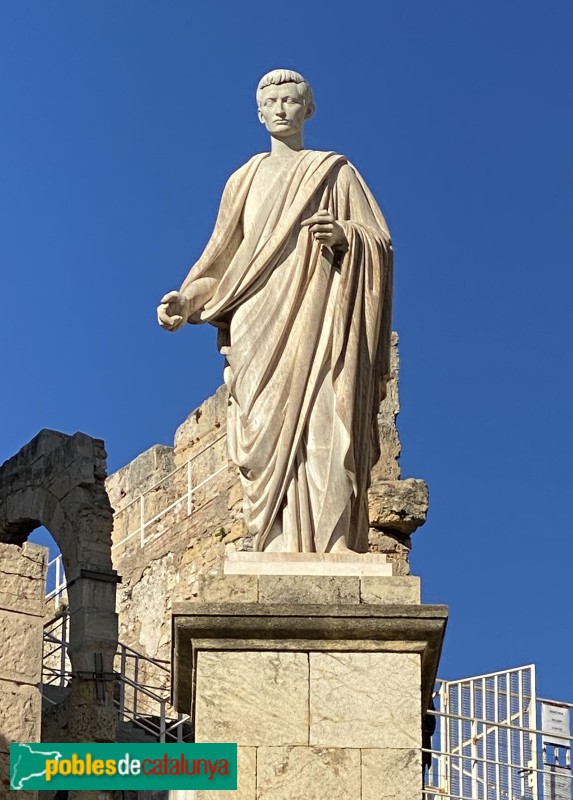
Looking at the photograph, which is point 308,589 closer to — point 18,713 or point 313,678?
point 313,678

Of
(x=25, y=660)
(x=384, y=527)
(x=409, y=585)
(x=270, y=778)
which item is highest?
(x=384, y=527)

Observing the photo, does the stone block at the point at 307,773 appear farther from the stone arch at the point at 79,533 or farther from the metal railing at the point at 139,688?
the stone arch at the point at 79,533

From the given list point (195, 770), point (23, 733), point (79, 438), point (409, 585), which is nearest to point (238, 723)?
point (195, 770)

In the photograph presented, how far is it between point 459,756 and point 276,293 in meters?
Result: 2.03

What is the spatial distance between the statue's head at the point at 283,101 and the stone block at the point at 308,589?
2115 millimetres

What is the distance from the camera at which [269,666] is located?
9320mm

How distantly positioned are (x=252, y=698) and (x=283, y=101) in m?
2.70

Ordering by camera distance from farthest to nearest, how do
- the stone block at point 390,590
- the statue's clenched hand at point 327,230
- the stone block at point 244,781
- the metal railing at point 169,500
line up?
the metal railing at point 169,500 → the statue's clenched hand at point 327,230 → the stone block at point 390,590 → the stone block at point 244,781

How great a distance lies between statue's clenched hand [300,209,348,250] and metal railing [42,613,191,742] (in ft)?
35.9

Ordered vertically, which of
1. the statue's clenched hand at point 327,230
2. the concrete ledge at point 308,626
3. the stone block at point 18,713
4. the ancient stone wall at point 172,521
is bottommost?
the concrete ledge at point 308,626

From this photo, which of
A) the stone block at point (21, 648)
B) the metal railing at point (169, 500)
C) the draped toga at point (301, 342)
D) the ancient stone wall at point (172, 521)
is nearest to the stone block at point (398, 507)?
the ancient stone wall at point (172, 521)

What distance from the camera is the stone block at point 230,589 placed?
9.42 metres

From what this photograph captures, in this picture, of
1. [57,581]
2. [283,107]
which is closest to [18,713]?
[57,581]

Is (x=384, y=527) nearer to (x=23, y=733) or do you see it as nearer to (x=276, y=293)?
(x=23, y=733)
